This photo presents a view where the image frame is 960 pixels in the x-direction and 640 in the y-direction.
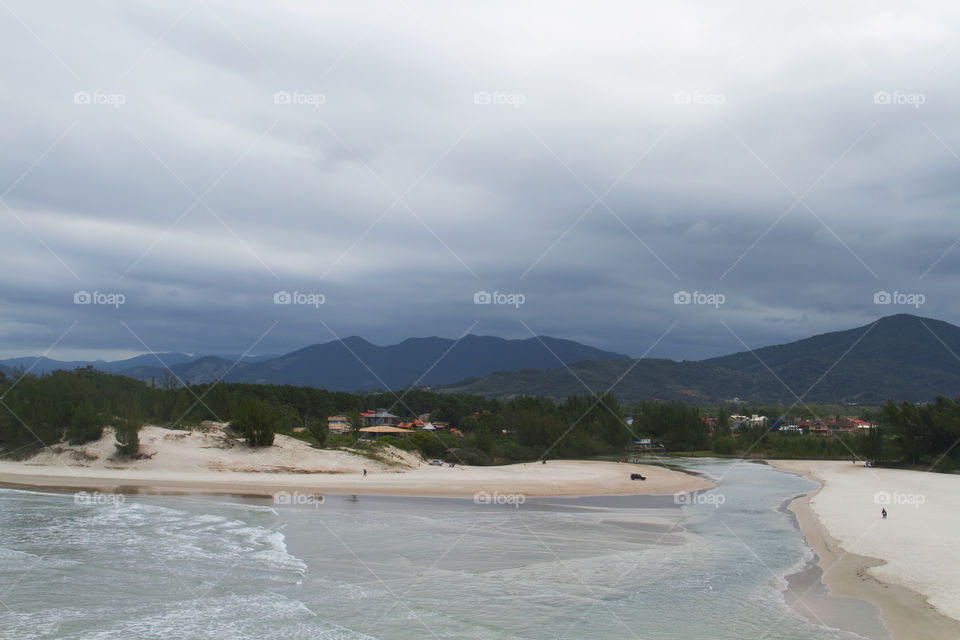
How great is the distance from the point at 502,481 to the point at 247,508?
894 inches

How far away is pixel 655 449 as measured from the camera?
369 ft

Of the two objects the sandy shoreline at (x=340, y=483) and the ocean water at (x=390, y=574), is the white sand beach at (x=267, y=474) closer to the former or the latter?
the sandy shoreline at (x=340, y=483)

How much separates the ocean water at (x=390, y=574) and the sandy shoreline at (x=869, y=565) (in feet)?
2.62

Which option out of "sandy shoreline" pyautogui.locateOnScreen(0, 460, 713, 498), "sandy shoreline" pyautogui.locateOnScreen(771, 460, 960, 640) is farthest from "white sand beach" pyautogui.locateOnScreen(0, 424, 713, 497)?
"sandy shoreline" pyautogui.locateOnScreen(771, 460, 960, 640)

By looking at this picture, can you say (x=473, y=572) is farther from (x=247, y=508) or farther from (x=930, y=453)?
(x=930, y=453)

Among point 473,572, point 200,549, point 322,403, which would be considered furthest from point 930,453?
point 322,403

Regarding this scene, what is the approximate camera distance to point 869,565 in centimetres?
1952

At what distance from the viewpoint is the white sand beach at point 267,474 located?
41.8 meters

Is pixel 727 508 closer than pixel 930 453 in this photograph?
Yes

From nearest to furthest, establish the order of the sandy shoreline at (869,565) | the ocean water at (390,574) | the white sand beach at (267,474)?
1. the sandy shoreline at (869,565)
2. the ocean water at (390,574)
3. the white sand beach at (267,474)

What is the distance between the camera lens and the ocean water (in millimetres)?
13992

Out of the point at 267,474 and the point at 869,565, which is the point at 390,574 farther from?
the point at 267,474

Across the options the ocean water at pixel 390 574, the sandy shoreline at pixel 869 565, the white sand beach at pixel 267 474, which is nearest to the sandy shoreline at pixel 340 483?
the white sand beach at pixel 267 474

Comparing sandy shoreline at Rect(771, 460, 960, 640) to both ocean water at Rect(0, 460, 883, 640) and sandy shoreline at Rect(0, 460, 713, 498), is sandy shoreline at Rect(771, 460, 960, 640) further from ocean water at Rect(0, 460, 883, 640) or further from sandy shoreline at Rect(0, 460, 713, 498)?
sandy shoreline at Rect(0, 460, 713, 498)
